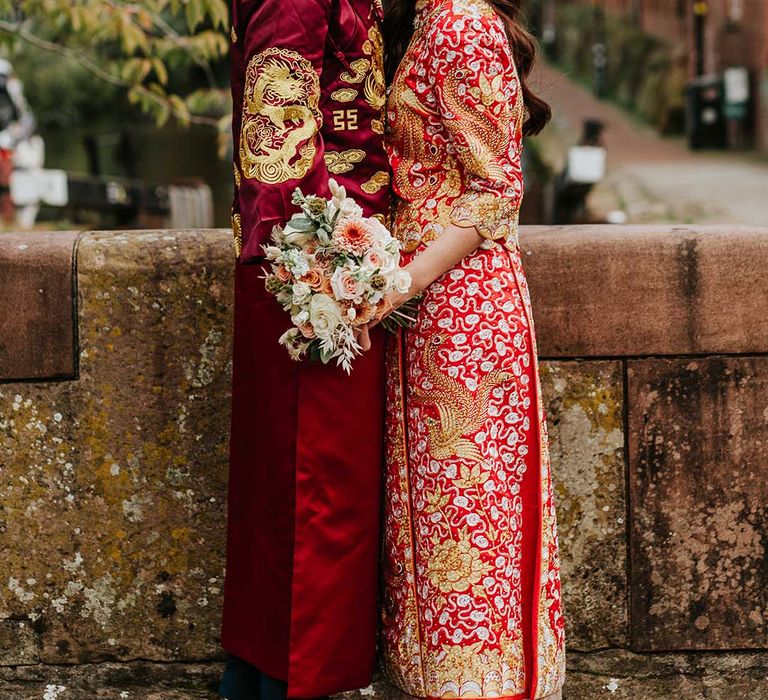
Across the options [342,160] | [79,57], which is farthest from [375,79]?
[79,57]

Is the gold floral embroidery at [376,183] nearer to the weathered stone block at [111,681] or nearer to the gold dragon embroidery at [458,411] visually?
the gold dragon embroidery at [458,411]

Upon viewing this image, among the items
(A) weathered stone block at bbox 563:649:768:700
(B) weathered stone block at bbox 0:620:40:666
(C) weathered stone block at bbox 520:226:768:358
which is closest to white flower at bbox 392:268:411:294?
(C) weathered stone block at bbox 520:226:768:358

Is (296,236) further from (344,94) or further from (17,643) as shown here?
(17,643)

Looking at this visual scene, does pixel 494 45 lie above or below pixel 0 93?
below

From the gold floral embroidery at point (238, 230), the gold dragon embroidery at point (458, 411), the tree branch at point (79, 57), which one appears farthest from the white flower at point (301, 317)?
the tree branch at point (79, 57)

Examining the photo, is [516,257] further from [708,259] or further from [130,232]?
[130,232]

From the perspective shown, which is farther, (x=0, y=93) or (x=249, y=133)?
(x=0, y=93)

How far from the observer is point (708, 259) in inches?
133

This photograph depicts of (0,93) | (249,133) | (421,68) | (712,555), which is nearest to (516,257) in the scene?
(421,68)

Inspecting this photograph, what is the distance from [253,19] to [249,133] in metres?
0.24

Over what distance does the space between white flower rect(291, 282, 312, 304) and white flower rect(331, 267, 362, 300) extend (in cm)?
5

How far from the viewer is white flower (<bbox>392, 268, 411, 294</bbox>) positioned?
101 inches

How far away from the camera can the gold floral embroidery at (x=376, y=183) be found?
2764 millimetres

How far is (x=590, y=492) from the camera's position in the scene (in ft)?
11.4
